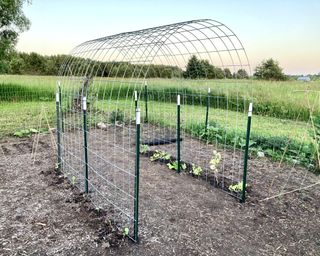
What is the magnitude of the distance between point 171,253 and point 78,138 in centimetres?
408

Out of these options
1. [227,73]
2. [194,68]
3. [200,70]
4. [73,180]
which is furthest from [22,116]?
[227,73]

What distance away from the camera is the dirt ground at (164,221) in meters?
2.66

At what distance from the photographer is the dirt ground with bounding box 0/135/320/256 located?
2.66m

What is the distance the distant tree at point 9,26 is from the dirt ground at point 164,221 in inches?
428

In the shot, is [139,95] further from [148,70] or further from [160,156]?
[160,156]

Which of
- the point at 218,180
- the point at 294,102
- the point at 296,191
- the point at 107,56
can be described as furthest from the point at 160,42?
the point at 294,102

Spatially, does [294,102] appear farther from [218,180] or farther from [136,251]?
[136,251]

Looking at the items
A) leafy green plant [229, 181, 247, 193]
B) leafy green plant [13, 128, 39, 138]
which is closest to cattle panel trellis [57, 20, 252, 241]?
leafy green plant [229, 181, 247, 193]

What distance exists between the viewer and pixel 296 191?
3.96 m

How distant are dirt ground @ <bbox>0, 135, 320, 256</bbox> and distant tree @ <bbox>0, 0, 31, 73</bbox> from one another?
10.9 m

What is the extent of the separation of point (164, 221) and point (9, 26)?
535 inches

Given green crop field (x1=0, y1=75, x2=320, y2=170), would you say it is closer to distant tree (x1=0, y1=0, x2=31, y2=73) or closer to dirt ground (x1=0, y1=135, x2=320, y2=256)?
dirt ground (x1=0, y1=135, x2=320, y2=256)

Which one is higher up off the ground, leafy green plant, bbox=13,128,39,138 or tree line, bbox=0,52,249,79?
tree line, bbox=0,52,249,79

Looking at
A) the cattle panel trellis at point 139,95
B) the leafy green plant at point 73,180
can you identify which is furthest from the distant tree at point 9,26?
the leafy green plant at point 73,180
